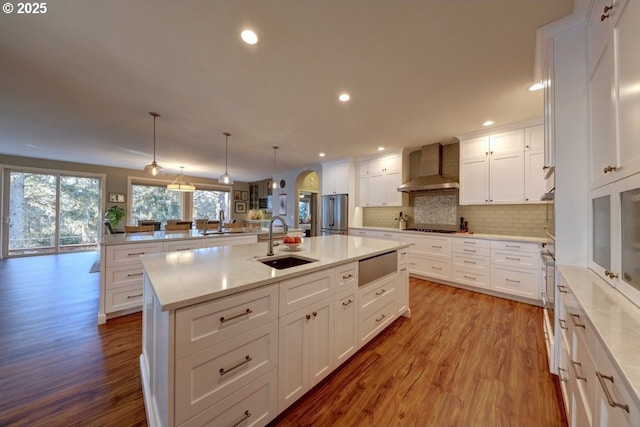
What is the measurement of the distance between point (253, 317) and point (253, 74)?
6.76 feet

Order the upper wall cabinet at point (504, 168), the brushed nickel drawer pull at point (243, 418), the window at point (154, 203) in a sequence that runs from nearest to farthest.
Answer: the brushed nickel drawer pull at point (243, 418) → the upper wall cabinet at point (504, 168) → the window at point (154, 203)

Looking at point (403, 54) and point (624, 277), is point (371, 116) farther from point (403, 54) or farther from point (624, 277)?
point (624, 277)

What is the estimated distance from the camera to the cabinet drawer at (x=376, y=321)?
6.42ft

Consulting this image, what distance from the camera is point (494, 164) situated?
→ 345 centimetres

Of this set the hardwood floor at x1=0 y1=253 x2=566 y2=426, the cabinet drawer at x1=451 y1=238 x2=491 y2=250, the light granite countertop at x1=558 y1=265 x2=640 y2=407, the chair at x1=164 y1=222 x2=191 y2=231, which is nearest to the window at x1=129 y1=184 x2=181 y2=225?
the chair at x1=164 y1=222 x2=191 y2=231

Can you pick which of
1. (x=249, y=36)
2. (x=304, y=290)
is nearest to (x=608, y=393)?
(x=304, y=290)

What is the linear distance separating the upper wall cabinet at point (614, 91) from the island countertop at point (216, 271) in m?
1.46

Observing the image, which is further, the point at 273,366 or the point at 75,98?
the point at 75,98

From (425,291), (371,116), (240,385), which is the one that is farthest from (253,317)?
(425,291)

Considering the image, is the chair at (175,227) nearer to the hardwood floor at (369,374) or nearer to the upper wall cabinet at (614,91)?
the hardwood floor at (369,374)

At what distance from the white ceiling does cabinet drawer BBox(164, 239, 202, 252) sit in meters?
1.69

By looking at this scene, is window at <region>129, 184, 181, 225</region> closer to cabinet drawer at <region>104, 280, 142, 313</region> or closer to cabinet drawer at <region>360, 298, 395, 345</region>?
cabinet drawer at <region>104, 280, 142, 313</region>

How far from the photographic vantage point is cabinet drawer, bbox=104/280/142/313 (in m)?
2.49

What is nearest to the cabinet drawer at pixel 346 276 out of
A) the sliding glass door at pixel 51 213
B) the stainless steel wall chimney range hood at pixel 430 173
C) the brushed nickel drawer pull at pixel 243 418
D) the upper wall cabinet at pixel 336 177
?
the brushed nickel drawer pull at pixel 243 418
